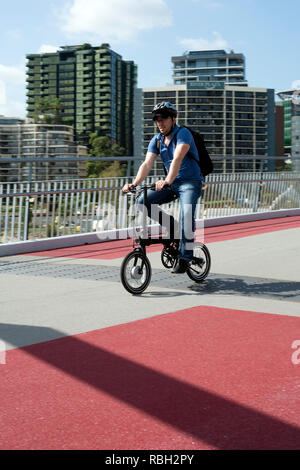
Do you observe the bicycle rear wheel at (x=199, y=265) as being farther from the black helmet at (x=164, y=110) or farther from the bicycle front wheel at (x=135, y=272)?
the black helmet at (x=164, y=110)

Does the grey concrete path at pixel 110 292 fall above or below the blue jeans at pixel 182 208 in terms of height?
below

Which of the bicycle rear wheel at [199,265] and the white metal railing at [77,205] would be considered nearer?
the bicycle rear wheel at [199,265]

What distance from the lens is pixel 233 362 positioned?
4262 mm

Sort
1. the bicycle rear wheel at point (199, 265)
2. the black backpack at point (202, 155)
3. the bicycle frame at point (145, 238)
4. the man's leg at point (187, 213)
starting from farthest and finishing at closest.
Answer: the bicycle rear wheel at point (199, 265), the black backpack at point (202, 155), the man's leg at point (187, 213), the bicycle frame at point (145, 238)

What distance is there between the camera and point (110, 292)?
6883 mm

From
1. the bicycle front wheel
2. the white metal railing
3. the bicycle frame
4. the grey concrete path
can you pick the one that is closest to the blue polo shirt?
the bicycle frame

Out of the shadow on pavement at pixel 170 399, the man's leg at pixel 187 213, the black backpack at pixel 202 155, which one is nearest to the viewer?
the shadow on pavement at pixel 170 399

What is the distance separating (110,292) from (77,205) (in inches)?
221

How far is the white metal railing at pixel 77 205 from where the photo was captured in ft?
36.9

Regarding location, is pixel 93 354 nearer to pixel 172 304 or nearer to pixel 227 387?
pixel 227 387

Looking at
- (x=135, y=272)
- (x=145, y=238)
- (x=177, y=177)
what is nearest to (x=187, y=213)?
(x=177, y=177)

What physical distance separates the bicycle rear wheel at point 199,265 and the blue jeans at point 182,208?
287mm

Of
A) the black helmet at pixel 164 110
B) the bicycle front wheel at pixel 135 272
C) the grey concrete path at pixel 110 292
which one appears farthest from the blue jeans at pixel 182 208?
the black helmet at pixel 164 110

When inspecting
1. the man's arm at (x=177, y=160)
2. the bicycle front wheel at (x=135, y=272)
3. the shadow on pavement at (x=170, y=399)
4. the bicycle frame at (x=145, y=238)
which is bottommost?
the shadow on pavement at (x=170, y=399)
